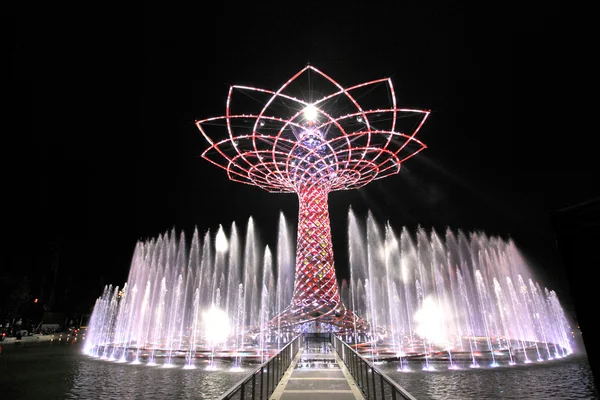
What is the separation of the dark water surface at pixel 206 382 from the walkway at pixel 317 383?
2276 millimetres

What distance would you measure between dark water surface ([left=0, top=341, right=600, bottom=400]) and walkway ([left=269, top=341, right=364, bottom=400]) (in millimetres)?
2276

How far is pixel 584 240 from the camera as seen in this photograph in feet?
5.37

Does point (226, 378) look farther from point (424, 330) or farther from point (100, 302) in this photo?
point (100, 302)

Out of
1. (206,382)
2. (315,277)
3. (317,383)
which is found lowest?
(206,382)

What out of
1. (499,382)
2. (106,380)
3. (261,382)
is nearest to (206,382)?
(106,380)

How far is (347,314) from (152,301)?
20.6 meters

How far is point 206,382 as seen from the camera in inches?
523

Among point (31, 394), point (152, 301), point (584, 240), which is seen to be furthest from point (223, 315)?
point (584, 240)

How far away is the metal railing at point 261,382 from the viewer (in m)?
5.67

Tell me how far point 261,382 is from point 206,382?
6.87 metres

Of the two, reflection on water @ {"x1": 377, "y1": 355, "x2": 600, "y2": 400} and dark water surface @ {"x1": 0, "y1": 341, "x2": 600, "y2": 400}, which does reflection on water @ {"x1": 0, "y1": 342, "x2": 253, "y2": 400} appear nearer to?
dark water surface @ {"x1": 0, "y1": 341, "x2": 600, "y2": 400}

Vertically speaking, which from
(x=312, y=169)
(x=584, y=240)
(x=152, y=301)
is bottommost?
(x=584, y=240)

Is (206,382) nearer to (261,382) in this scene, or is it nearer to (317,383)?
(317,383)

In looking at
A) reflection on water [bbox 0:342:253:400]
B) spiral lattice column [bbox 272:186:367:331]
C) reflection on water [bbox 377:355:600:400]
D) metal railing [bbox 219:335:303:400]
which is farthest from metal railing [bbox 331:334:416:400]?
spiral lattice column [bbox 272:186:367:331]
